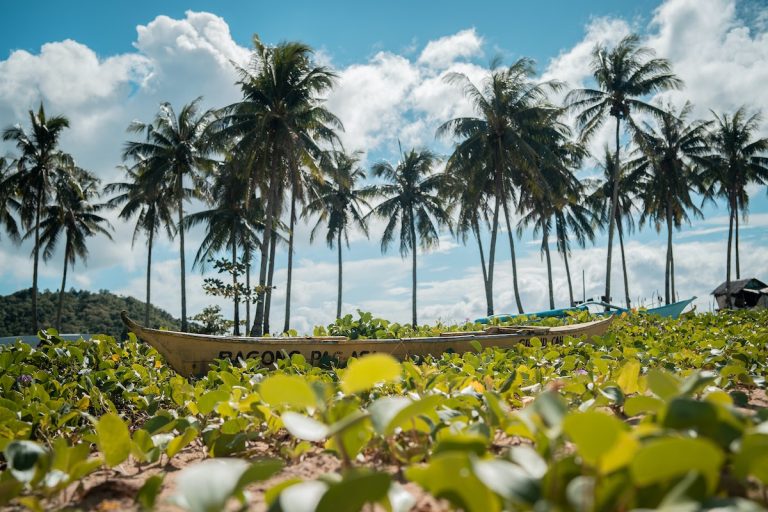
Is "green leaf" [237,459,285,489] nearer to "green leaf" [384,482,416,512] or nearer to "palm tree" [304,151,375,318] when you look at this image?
"green leaf" [384,482,416,512]

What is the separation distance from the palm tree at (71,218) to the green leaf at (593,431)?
91.9 ft

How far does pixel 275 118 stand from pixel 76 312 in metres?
29.6

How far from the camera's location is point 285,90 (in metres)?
17.4

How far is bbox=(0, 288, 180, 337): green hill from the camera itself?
3278 cm

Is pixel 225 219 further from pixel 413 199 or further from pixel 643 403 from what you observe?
pixel 643 403

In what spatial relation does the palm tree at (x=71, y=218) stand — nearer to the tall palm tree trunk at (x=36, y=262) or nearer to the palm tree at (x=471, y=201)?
the tall palm tree trunk at (x=36, y=262)

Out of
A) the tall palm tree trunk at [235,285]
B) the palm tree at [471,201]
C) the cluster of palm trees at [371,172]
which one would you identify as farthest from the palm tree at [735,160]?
the tall palm tree trunk at [235,285]

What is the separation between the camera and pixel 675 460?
0.51 meters

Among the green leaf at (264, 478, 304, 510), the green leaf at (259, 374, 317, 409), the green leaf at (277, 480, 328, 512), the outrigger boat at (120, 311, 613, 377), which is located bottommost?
the outrigger boat at (120, 311, 613, 377)

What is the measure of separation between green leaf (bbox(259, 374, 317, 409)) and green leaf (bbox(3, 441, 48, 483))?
55 cm

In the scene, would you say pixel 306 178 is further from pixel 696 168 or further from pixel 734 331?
pixel 696 168

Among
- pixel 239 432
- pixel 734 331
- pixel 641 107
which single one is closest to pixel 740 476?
pixel 239 432

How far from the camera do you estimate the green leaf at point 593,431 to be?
516 millimetres

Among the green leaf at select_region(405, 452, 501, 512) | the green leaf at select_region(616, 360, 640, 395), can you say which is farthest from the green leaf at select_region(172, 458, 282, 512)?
the green leaf at select_region(616, 360, 640, 395)
